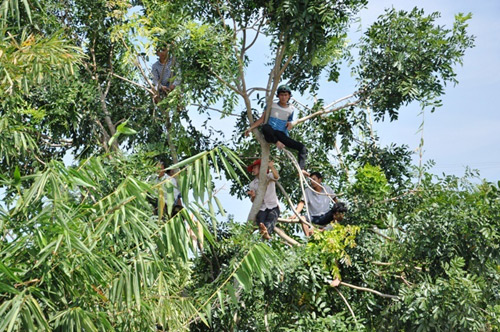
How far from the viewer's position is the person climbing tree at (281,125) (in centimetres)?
934

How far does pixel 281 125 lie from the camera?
31.0 feet

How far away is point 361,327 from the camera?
8.60 metres

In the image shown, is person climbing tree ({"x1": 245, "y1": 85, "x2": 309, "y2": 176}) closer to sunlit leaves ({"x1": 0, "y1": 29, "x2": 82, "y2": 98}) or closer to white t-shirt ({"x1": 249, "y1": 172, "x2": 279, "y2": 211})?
A: white t-shirt ({"x1": 249, "y1": 172, "x2": 279, "y2": 211})

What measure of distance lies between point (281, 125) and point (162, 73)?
156cm

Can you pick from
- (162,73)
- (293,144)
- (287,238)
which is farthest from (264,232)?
(162,73)

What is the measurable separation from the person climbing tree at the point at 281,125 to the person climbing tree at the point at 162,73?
1.22m

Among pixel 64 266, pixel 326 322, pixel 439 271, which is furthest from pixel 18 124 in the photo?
pixel 439 271

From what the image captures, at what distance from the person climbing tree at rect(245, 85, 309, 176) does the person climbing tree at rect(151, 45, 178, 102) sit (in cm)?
122

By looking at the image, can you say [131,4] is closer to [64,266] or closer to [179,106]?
[179,106]

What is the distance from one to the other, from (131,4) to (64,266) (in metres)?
4.84

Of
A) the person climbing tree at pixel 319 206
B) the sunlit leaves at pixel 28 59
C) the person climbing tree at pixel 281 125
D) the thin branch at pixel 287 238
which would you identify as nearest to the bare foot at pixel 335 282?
the thin branch at pixel 287 238

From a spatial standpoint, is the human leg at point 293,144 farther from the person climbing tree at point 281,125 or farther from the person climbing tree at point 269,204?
the person climbing tree at point 269,204

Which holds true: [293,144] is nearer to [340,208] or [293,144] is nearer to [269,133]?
[269,133]

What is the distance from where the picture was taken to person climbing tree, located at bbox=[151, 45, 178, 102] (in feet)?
32.3
